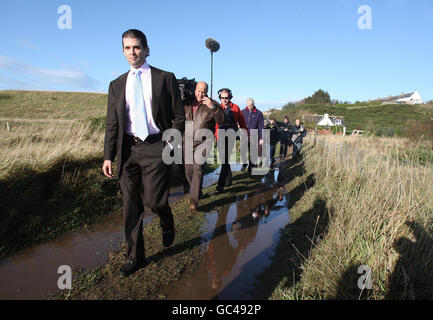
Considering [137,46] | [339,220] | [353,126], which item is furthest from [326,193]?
[353,126]

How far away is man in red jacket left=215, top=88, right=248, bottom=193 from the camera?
5648 mm

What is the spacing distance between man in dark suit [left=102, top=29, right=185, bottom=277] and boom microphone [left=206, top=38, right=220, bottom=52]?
11.6 m

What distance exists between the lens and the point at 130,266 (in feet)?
8.79

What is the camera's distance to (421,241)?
2.50m

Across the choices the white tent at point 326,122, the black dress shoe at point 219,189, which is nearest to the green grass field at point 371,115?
the white tent at point 326,122

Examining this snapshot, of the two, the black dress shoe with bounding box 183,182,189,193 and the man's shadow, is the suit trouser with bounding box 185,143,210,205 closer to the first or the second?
the black dress shoe with bounding box 183,182,189,193

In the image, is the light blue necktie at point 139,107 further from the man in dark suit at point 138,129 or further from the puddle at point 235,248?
the puddle at point 235,248

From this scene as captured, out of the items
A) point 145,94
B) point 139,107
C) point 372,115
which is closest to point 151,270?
point 139,107

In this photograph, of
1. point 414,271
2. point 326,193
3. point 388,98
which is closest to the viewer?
point 414,271

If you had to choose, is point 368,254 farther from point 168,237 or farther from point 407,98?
point 407,98

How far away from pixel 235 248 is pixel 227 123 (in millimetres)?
3089
